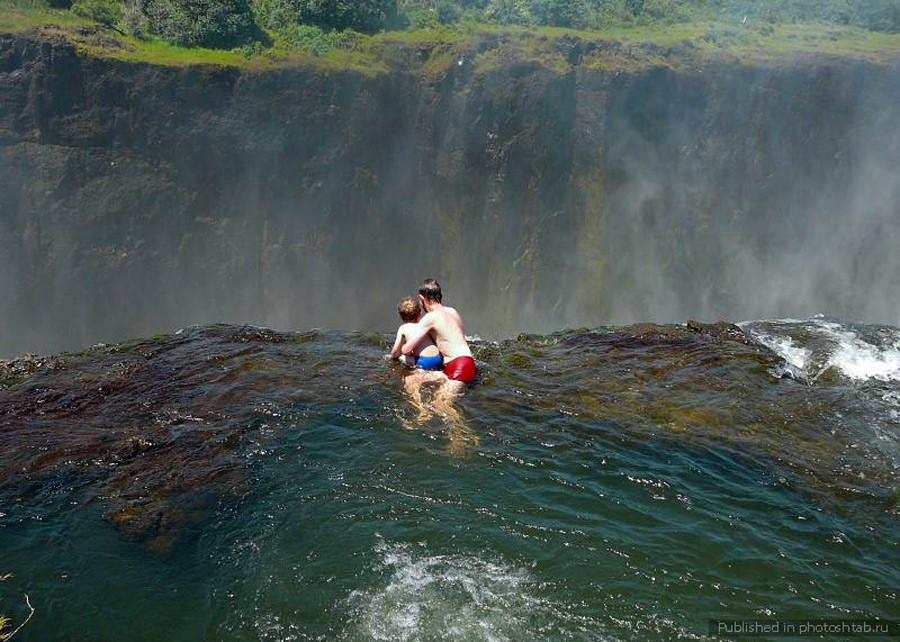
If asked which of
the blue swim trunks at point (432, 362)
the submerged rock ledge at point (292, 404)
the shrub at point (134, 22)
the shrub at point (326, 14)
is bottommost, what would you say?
the submerged rock ledge at point (292, 404)

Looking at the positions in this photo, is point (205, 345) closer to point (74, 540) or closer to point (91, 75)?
point (74, 540)

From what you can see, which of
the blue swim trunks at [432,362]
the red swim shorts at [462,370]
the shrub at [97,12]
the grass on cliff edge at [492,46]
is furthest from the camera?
the shrub at [97,12]

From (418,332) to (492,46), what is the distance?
17924mm

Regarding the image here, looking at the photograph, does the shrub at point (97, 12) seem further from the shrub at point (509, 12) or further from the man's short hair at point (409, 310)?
the man's short hair at point (409, 310)

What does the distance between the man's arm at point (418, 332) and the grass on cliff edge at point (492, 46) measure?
1547 centimetres

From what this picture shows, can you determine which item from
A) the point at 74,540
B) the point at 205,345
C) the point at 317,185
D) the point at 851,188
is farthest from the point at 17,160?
the point at 851,188

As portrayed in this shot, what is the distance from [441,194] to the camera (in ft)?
77.0

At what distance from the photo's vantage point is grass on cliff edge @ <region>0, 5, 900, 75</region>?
1955cm

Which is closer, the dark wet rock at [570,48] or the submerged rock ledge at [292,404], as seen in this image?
the submerged rock ledge at [292,404]

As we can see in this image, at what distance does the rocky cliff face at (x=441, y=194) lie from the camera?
62.6ft

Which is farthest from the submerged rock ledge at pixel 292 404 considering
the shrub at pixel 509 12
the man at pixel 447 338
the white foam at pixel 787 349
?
the shrub at pixel 509 12

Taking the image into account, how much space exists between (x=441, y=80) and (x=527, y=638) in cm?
2129

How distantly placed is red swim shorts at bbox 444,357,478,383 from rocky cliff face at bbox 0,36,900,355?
569 inches

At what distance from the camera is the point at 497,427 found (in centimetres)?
734
